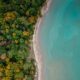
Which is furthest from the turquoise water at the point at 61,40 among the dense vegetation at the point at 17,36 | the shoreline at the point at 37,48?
the dense vegetation at the point at 17,36

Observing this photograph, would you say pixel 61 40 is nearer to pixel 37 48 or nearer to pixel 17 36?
pixel 37 48

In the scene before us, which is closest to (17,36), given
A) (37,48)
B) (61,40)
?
(37,48)

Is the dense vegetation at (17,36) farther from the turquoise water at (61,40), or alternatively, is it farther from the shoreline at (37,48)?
the turquoise water at (61,40)

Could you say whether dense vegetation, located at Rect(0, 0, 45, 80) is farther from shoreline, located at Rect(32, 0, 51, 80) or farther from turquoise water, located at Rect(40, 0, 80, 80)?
turquoise water, located at Rect(40, 0, 80, 80)

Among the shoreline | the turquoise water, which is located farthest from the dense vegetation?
the turquoise water

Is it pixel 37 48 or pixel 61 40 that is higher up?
pixel 61 40

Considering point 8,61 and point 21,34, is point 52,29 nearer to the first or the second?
point 21,34
